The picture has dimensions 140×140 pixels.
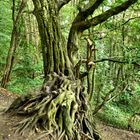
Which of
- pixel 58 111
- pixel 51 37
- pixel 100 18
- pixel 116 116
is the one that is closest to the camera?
pixel 58 111

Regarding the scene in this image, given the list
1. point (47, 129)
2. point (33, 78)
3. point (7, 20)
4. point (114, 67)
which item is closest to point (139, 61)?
point (47, 129)

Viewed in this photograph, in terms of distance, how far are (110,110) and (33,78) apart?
10.6 feet

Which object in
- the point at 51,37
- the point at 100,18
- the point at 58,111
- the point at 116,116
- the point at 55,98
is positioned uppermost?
the point at 100,18

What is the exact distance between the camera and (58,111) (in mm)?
6461

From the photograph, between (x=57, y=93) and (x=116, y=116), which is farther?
(x=116, y=116)

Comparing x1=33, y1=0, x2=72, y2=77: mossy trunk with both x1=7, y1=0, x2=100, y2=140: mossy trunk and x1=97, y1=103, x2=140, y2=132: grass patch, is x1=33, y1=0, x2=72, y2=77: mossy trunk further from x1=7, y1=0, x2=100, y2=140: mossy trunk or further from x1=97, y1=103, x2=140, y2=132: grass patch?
x1=97, y1=103, x2=140, y2=132: grass patch

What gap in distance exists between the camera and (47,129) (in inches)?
240

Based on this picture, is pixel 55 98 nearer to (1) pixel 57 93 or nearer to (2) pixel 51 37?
(1) pixel 57 93

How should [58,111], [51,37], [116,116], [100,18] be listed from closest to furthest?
[58,111] → [51,37] → [100,18] → [116,116]

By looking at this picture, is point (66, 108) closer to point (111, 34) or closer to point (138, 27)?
point (138, 27)

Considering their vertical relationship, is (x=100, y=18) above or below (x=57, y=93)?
above

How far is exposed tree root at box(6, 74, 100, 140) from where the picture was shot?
616 centimetres

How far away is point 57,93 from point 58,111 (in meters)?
0.36

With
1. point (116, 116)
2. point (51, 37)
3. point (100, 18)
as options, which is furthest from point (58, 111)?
point (116, 116)
